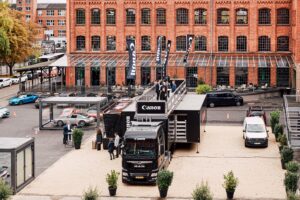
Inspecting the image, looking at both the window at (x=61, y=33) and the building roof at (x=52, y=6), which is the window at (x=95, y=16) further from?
the building roof at (x=52, y=6)

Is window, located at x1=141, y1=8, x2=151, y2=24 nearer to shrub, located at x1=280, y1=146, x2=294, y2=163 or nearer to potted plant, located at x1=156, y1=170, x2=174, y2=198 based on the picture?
shrub, located at x1=280, y1=146, x2=294, y2=163

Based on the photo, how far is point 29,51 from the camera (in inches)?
3693

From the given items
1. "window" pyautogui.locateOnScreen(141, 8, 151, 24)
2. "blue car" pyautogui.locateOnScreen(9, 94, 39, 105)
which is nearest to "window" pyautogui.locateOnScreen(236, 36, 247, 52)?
"window" pyautogui.locateOnScreen(141, 8, 151, 24)

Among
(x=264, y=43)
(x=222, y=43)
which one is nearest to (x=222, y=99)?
(x=222, y=43)

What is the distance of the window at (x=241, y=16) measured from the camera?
77750 millimetres

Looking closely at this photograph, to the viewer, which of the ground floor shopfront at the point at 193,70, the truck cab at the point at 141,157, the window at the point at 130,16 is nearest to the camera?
the truck cab at the point at 141,157

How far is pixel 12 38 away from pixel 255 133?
1995 inches

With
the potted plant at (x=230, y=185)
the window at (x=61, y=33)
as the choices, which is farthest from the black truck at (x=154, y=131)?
the window at (x=61, y=33)

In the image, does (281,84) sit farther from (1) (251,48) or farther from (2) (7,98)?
(2) (7,98)

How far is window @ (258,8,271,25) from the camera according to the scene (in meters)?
77.2

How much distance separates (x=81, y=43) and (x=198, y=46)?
13056mm

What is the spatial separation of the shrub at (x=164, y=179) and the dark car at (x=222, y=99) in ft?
114

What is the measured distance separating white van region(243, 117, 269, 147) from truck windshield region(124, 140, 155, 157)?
11.4 m

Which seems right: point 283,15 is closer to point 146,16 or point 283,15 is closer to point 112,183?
point 146,16
